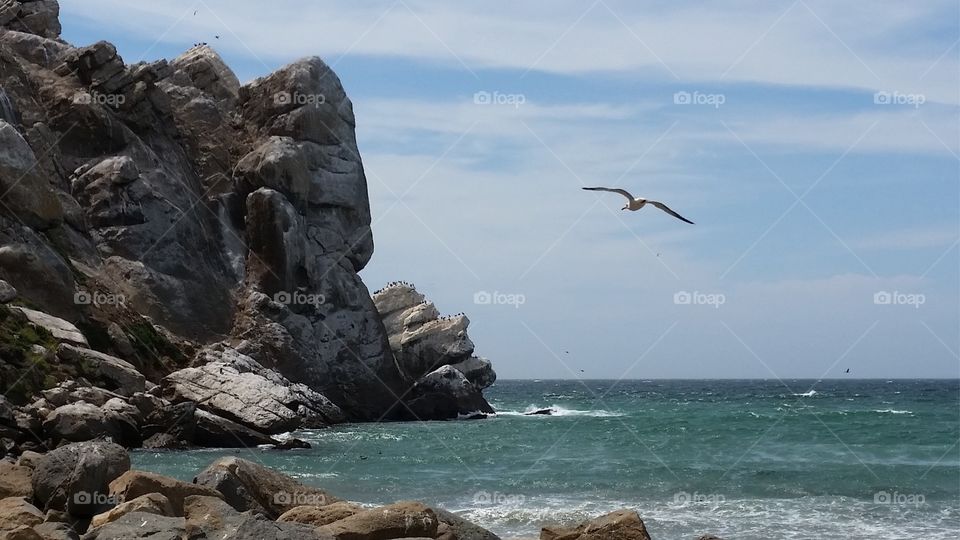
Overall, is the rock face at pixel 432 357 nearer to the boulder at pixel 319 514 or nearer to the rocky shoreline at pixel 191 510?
the rocky shoreline at pixel 191 510

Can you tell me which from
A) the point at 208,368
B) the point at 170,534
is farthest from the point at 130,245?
the point at 170,534

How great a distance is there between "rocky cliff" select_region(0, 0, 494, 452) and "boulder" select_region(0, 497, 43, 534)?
942 inches

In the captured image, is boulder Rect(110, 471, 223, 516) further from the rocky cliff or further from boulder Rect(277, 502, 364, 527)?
the rocky cliff

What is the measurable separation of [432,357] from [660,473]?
32396mm

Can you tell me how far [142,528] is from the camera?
1205cm

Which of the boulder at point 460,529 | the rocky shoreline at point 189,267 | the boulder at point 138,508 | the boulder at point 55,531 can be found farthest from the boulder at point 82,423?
the boulder at point 460,529

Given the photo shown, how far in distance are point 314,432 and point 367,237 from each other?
18.8 m

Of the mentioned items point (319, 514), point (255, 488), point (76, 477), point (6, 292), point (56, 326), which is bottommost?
point (319, 514)

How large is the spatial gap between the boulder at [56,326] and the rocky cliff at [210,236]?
0.20 m

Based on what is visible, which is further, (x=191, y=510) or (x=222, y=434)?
(x=222, y=434)

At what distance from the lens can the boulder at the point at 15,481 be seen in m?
15.2

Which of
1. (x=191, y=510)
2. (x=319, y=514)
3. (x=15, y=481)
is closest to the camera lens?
(x=191, y=510)

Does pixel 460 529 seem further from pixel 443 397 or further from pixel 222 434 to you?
pixel 443 397

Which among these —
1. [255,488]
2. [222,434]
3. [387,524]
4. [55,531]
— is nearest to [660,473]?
[222,434]
